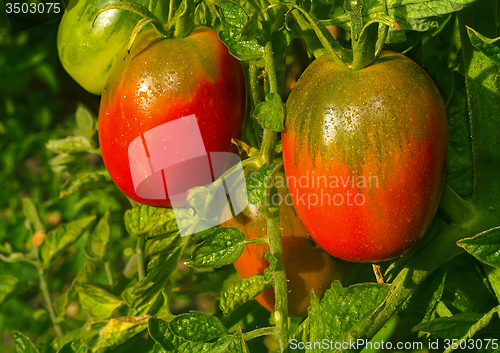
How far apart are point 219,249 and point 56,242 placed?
0.41m

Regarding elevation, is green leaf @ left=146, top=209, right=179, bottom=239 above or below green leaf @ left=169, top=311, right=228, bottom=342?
above

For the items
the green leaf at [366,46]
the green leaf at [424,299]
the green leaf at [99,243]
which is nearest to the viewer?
the green leaf at [366,46]

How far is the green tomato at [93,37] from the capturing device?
0.52 m

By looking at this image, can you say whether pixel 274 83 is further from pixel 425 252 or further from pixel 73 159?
pixel 73 159

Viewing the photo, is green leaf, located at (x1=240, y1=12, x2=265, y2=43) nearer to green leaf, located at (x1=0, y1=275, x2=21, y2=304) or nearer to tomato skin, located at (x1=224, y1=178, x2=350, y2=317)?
tomato skin, located at (x1=224, y1=178, x2=350, y2=317)

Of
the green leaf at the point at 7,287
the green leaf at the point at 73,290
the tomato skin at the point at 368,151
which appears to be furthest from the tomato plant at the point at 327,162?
the green leaf at the point at 7,287

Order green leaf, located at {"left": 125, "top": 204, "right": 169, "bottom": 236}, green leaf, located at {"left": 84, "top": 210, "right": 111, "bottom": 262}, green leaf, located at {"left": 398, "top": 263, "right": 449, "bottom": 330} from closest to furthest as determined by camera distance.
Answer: green leaf, located at {"left": 398, "top": 263, "right": 449, "bottom": 330} < green leaf, located at {"left": 125, "top": 204, "right": 169, "bottom": 236} < green leaf, located at {"left": 84, "top": 210, "right": 111, "bottom": 262}

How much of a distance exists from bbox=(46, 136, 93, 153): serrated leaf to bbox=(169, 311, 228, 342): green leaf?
1.28ft

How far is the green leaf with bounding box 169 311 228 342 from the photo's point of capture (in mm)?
404

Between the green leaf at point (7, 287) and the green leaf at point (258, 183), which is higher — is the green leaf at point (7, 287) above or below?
below

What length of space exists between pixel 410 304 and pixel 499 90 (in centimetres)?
23

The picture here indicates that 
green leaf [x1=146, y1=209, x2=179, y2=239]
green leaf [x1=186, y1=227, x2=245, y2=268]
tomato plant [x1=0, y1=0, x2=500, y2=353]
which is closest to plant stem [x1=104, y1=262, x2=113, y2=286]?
tomato plant [x1=0, y1=0, x2=500, y2=353]

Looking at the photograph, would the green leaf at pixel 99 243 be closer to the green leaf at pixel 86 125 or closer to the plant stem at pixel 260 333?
the green leaf at pixel 86 125

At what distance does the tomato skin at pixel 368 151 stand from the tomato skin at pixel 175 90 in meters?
0.07
